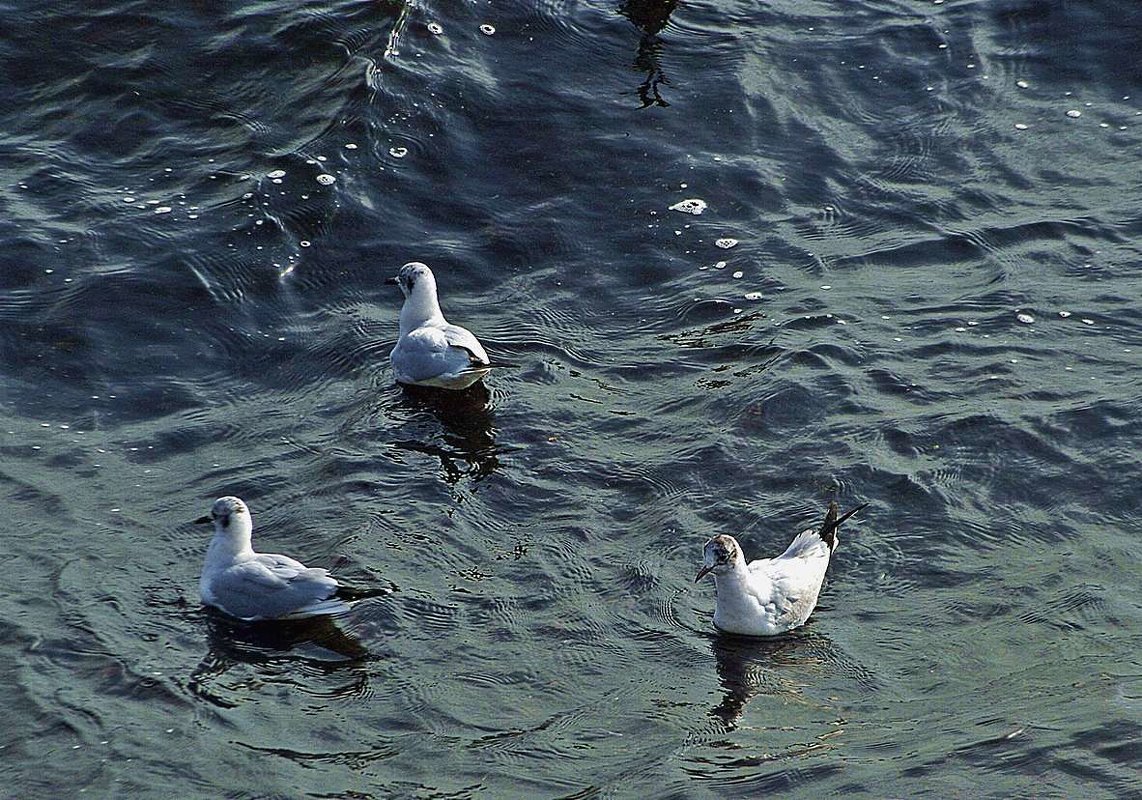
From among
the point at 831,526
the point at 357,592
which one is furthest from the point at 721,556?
the point at 357,592

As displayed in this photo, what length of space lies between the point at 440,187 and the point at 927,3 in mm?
5615

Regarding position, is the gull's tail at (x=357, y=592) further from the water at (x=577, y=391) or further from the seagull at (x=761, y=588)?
the seagull at (x=761, y=588)

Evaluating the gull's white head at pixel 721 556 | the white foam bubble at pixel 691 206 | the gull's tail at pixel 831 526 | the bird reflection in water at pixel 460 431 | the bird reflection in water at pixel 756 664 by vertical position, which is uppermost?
the gull's white head at pixel 721 556

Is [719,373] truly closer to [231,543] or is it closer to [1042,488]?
[1042,488]

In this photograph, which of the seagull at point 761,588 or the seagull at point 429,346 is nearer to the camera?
the seagull at point 761,588

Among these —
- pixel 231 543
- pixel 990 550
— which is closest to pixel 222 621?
pixel 231 543

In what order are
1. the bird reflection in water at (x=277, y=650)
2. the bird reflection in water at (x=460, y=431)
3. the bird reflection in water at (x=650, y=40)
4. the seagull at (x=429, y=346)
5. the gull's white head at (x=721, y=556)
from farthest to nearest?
the bird reflection in water at (x=650, y=40) → the seagull at (x=429, y=346) → the bird reflection in water at (x=460, y=431) → the gull's white head at (x=721, y=556) → the bird reflection in water at (x=277, y=650)

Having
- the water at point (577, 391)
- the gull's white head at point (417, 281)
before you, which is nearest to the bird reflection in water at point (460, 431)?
the water at point (577, 391)

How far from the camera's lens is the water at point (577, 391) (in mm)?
6676

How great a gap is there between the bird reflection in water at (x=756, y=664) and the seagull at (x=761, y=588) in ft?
0.21

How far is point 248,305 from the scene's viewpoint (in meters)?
10.5

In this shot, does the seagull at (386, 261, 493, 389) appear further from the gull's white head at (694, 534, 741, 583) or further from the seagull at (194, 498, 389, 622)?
the gull's white head at (694, 534, 741, 583)

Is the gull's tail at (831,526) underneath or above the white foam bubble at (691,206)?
above

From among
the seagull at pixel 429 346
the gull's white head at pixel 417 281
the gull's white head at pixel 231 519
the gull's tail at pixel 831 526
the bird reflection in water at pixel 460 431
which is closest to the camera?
the gull's white head at pixel 231 519
